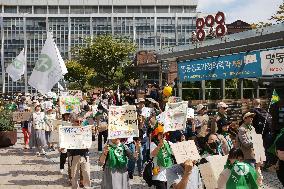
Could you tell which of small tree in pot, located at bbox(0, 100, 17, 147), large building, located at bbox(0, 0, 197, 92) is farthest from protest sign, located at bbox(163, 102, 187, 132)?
large building, located at bbox(0, 0, 197, 92)

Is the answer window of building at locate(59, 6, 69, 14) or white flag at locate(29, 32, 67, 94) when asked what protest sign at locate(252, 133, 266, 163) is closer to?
white flag at locate(29, 32, 67, 94)

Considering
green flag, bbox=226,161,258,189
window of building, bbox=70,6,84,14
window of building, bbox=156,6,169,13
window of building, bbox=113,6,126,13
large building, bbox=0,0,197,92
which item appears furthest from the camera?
window of building, bbox=156,6,169,13

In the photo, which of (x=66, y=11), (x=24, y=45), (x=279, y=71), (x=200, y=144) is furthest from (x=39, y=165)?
(x=66, y=11)

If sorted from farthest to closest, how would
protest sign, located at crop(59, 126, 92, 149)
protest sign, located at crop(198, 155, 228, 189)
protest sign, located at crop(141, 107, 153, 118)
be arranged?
1. protest sign, located at crop(141, 107, 153, 118)
2. protest sign, located at crop(59, 126, 92, 149)
3. protest sign, located at crop(198, 155, 228, 189)

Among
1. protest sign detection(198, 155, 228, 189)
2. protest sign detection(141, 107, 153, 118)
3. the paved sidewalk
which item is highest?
protest sign detection(141, 107, 153, 118)

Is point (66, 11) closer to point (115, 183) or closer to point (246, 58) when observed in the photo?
point (246, 58)

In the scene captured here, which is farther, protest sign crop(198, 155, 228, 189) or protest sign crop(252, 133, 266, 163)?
protest sign crop(252, 133, 266, 163)

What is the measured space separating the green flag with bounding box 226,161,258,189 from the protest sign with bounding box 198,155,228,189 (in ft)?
3.30

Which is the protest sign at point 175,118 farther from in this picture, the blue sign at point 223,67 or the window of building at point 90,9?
the window of building at point 90,9

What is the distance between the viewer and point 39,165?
14875 millimetres

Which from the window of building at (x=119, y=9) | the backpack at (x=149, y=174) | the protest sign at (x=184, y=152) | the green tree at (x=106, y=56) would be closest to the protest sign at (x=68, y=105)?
the backpack at (x=149, y=174)

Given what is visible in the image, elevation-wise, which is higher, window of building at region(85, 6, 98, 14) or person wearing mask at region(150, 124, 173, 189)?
window of building at region(85, 6, 98, 14)

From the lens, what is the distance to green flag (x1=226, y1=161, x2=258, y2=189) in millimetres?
5762

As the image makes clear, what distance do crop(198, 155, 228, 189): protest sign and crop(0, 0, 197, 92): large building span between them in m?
72.4
